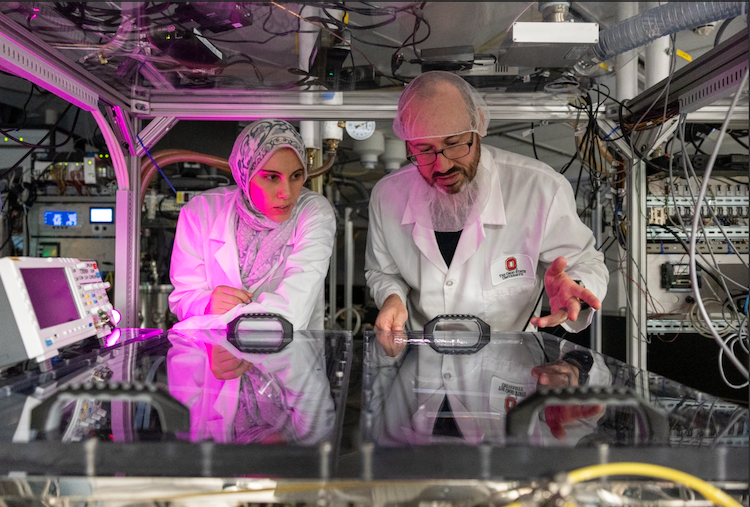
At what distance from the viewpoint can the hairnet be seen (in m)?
1.39

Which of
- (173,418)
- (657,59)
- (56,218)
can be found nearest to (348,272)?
(56,218)

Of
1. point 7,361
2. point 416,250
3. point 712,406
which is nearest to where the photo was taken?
point 712,406

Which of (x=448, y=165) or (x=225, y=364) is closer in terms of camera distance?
(x=225, y=364)

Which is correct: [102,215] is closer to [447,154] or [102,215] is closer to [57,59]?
[57,59]

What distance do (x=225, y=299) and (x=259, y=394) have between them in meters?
0.86

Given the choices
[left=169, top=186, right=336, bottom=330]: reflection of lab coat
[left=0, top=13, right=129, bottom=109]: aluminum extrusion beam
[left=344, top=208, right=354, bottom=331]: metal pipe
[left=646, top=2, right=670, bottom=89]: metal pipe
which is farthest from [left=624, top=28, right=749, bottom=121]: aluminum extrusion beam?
[left=344, top=208, right=354, bottom=331]: metal pipe

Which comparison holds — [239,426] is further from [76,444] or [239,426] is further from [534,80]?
[534,80]

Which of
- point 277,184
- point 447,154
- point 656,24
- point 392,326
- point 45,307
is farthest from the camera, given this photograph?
point 277,184

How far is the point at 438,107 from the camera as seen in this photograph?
139 centimetres

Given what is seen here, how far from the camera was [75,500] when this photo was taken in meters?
0.53

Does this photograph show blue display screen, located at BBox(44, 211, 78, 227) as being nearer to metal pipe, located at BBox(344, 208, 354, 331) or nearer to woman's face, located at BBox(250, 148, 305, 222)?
woman's face, located at BBox(250, 148, 305, 222)

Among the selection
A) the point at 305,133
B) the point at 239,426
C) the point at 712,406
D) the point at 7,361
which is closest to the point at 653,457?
the point at 712,406

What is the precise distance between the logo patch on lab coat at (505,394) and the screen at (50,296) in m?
0.62

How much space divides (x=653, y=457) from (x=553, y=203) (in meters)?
1.13
